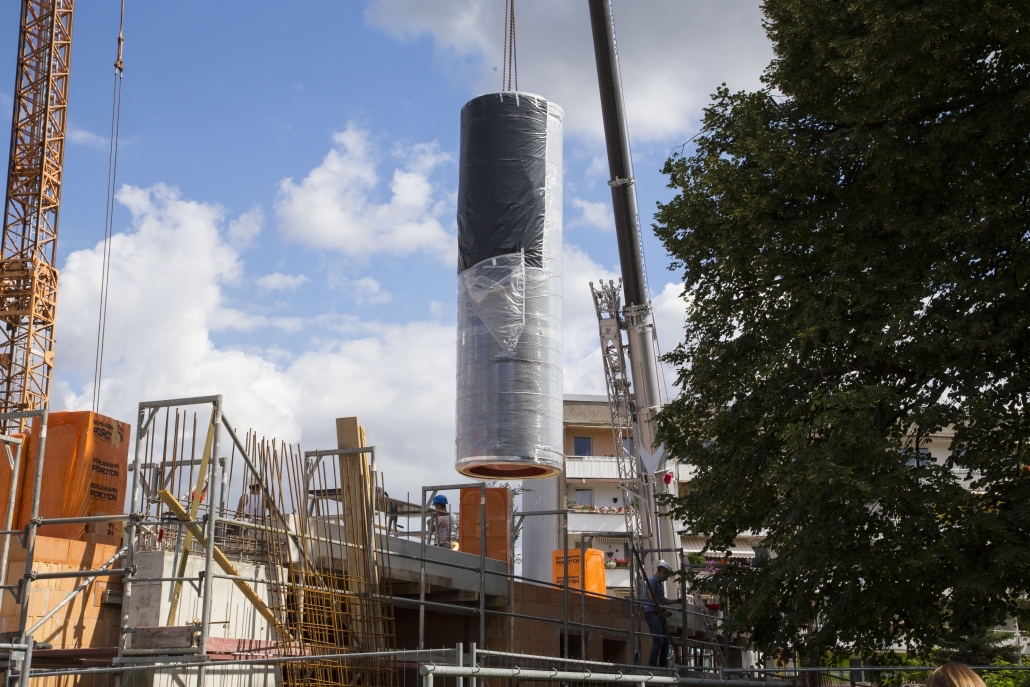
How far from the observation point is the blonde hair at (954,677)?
410cm

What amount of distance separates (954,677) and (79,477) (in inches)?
564

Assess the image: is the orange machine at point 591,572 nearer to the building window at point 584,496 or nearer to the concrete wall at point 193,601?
the concrete wall at point 193,601

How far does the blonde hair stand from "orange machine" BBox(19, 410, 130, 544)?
14024 mm

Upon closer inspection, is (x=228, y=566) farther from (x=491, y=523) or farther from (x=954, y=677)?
(x=954, y=677)

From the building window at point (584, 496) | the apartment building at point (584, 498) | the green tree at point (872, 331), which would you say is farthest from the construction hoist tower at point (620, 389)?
the building window at point (584, 496)

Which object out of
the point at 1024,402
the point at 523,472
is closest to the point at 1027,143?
the point at 1024,402

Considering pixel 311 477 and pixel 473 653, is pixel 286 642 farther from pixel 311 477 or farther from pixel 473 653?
pixel 473 653

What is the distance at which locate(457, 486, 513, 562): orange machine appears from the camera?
1978cm

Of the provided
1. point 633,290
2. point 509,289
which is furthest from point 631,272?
point 509,289

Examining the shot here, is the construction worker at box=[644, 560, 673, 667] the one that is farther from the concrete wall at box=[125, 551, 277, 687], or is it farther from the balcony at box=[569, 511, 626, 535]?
the balcony at box=[569, 511, 626, 535]

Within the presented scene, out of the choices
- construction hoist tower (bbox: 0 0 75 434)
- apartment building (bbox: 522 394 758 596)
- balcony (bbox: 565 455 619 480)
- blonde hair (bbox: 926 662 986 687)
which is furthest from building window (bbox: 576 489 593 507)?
blonde hair (bbox: 926 662 986 687)

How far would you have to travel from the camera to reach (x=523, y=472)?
64.6 feet

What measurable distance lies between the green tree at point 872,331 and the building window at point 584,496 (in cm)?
3901

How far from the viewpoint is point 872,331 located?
547 inches
